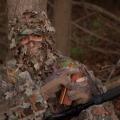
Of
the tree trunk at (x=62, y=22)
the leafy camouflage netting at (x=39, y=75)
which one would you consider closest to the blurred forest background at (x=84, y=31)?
the tree trunk at (x=62, y=22)

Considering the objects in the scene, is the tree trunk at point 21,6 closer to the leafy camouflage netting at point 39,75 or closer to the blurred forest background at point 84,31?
the blurred forest background at point 84,31

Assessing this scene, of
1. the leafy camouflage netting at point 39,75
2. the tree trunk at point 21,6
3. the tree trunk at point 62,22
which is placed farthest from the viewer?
the tree trunk at point 62,22

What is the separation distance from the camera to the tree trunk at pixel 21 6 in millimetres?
5064

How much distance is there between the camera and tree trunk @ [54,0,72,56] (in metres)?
7.20

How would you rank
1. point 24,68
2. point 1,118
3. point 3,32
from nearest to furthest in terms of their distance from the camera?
point 1,118 < point 24,68 < point 3,32

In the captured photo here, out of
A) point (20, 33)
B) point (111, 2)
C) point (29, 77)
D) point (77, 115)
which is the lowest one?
point (111, 2)

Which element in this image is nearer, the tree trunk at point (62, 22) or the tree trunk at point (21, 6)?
the tree trunk at point (21, 6)

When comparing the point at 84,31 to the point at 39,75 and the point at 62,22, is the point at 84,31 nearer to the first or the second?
the point at 62,22

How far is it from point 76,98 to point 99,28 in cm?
754

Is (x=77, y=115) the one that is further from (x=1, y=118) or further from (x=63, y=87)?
(x=1, y=118)

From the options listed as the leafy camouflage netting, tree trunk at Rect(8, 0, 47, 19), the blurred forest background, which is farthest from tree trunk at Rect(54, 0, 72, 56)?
the leafy camouflage netting

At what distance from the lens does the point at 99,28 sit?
1209 cm

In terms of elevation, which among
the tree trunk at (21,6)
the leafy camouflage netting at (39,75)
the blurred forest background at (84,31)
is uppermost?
the tree trunk at (21,6)

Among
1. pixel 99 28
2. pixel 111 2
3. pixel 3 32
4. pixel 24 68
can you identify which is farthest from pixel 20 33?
pixel 111 2
